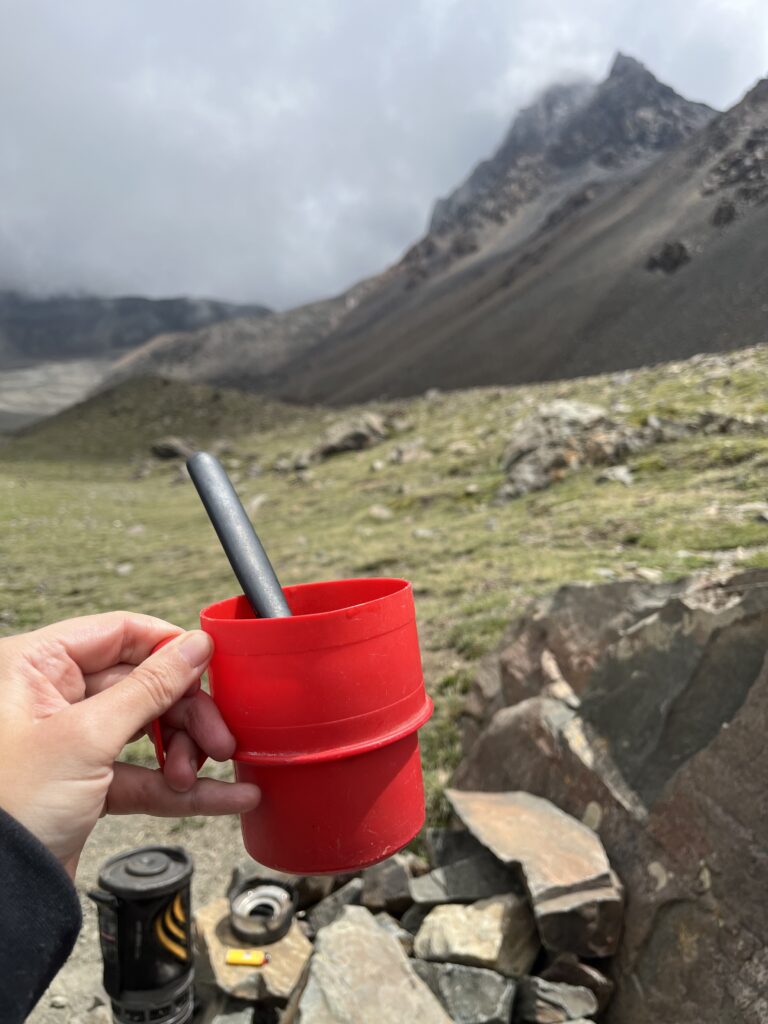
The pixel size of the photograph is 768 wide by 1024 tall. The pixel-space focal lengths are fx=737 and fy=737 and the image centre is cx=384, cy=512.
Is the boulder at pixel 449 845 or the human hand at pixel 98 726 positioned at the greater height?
the human hand at pixel 98 726

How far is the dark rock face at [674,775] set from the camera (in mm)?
2662

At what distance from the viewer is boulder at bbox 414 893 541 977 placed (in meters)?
3.09

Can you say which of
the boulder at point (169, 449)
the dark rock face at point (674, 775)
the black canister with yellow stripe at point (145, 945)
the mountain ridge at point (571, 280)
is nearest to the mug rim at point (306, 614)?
the dark rock face at point (674, 775)

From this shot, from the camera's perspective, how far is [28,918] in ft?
4.34

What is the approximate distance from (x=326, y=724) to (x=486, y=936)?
2043mm

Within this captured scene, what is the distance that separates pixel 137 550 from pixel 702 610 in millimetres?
14616

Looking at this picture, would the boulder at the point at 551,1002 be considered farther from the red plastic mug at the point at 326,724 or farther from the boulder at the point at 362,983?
the red plastic mug at the point at 326,724

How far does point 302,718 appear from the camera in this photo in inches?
67.2

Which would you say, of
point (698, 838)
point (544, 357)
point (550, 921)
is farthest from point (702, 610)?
point (544, 357)

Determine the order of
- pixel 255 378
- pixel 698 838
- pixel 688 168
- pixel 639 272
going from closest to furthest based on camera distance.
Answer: pixel 698 838
pixel 639 272
pixel 688 168
pixel 255 378

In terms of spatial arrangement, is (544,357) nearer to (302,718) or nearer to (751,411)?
(751,411)

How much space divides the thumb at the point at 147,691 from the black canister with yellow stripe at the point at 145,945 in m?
1.99

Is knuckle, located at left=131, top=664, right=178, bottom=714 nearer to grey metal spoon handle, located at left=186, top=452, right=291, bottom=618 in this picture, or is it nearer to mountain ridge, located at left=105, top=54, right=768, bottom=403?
grey metal spoon handle, located at left=186, top=452, right=291, bottom=618

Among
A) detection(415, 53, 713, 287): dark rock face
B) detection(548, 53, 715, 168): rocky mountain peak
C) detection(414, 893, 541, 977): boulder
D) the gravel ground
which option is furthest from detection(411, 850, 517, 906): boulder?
detection(548, 53, 715, 168): rocky mountain peak
